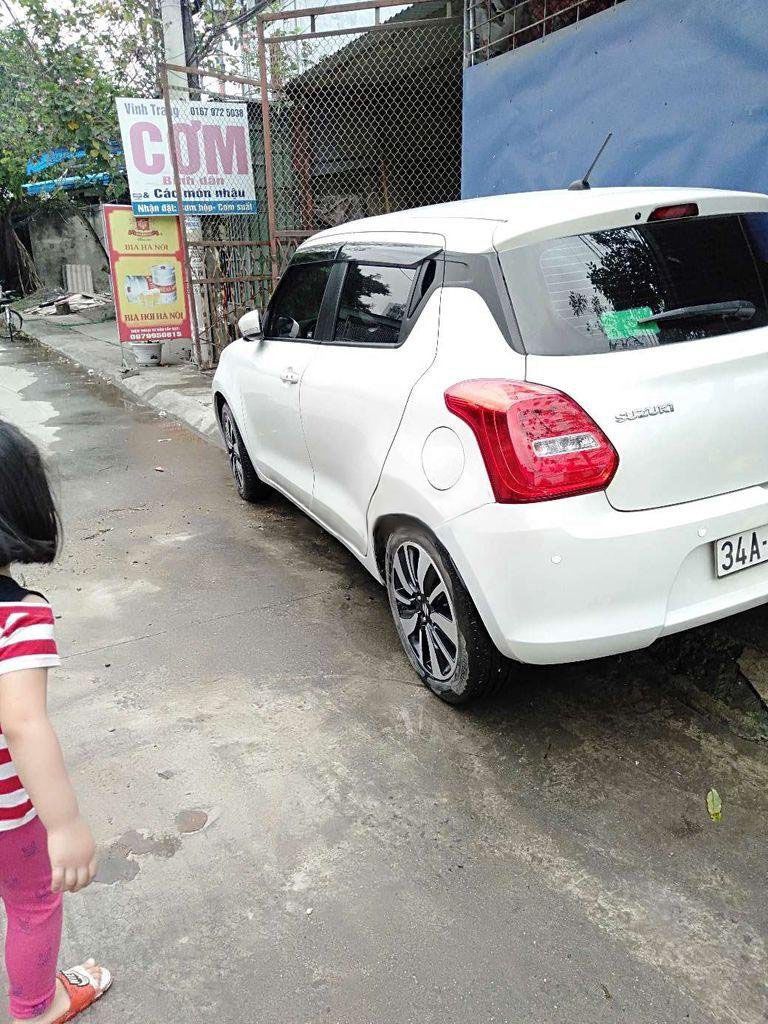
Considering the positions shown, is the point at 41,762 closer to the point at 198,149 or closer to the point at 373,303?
the point at 373,303

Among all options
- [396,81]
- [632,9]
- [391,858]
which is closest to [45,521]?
[391,858]

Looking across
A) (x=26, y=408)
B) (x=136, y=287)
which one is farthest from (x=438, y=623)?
(x=136, y=287)

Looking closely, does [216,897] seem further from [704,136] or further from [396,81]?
[396,81]

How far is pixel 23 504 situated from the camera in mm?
1513

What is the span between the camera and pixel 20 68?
12.6 meters

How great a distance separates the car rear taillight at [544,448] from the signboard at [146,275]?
8.48 meters

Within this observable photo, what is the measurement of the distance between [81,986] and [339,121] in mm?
8623

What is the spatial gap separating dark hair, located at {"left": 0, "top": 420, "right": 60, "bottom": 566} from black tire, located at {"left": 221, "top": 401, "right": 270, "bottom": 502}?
3530 millimetres

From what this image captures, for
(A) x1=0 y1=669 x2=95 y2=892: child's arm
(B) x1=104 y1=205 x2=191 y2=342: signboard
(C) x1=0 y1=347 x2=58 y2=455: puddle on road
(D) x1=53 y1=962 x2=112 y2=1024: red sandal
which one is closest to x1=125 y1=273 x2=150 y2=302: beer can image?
(B) x1=104 y1=205 x2=191 y2=342: signboard

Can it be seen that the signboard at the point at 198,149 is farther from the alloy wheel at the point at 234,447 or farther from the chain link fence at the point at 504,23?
the alloy wheel at the point at 234,447

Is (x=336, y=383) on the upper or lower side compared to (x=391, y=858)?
upper

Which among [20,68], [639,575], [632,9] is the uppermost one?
[20,68]

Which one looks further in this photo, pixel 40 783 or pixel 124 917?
pixel 124 917

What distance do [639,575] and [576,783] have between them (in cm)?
75
